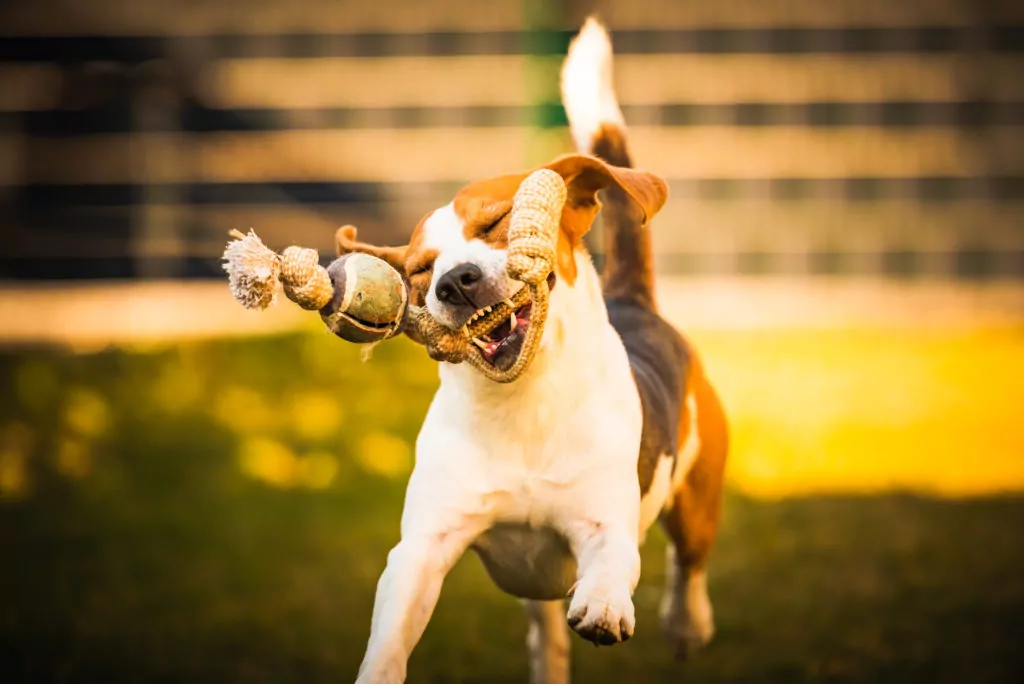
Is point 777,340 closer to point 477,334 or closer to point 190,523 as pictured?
point 190,523

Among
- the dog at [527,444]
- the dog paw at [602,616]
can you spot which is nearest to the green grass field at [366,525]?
the dog at [527,444]

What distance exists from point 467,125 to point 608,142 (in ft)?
33.3

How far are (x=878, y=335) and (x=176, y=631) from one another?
9044 millimetres

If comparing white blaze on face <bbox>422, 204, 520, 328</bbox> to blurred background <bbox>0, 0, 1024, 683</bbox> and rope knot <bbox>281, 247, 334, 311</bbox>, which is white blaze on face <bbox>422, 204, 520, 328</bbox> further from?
blurred background <bbox>0, 0, 1024, 683</bbox>

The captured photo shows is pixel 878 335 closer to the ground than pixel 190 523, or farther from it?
farther from it

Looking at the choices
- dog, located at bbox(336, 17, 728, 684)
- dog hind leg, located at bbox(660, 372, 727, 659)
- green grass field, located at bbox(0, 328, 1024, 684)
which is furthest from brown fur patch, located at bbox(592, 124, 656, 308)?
green grass field, located at bbox(0, 328, 1024, 684)

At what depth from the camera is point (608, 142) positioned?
4.64m

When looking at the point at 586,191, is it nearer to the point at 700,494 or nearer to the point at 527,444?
the point at 527,444

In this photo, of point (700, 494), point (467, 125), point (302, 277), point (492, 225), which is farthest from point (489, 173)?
point (302, 277)

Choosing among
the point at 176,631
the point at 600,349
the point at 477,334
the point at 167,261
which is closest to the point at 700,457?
the point at 600,349

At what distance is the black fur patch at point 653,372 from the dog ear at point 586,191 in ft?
1.83

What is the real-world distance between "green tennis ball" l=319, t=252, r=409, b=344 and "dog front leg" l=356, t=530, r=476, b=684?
1.84 ft

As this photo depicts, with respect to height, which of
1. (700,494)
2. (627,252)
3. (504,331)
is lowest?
(700,494)

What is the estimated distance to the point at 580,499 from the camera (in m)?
3.54
